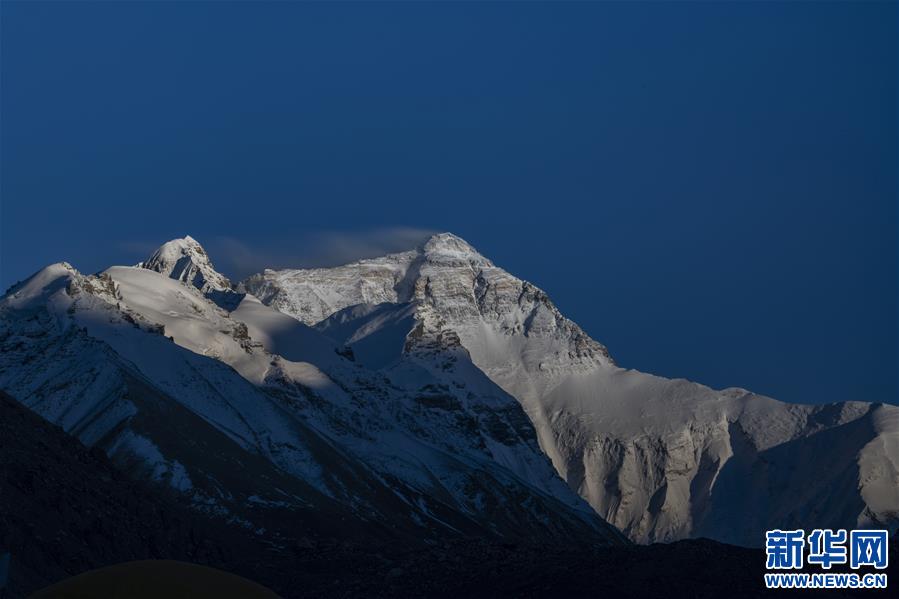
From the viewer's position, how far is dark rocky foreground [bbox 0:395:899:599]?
78.9 meters

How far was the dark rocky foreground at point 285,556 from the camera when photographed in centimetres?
7894

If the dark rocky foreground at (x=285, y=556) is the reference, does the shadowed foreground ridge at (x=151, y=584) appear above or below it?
below

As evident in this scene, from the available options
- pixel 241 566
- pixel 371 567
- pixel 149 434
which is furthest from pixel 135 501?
pixel 149 434

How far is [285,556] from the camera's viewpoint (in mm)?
118375

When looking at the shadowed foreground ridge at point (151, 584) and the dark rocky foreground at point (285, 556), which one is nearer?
the shadowed foreground ridge at point (151, 584)

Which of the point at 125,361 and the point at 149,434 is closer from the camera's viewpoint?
the point at 149,434

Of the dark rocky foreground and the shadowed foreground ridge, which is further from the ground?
the dark rocky foreground

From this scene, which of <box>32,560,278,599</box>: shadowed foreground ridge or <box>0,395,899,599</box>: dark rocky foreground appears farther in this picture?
<box>0,395,899,599</box>: dark rocky foreground

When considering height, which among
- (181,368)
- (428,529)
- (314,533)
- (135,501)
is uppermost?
(181,368)

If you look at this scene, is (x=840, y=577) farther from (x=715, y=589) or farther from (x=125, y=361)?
(x=125, y=361)

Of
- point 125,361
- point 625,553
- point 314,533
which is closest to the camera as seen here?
point 625,553

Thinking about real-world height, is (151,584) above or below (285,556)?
below

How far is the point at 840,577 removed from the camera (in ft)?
246

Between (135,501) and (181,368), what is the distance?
299 ft
